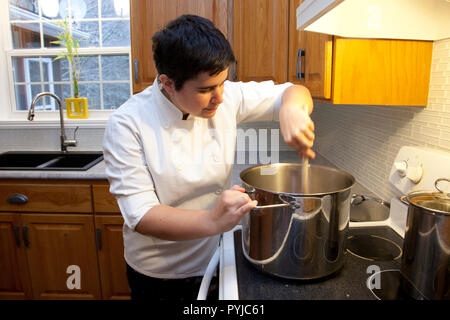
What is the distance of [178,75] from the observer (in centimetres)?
82

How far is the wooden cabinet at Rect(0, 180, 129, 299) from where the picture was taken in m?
1.72

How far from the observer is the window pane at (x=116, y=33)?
231cm

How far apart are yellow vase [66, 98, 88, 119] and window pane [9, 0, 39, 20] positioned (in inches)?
25.3

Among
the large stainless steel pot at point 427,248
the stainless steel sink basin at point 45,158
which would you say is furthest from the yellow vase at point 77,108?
the large stainless steel pot at point 427,248

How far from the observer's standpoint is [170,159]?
937 millimetres

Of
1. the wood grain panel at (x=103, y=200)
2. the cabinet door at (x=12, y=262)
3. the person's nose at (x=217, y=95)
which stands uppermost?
the person's nose at (x=217, y=95)

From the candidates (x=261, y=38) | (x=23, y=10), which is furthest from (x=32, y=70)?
(x=261, y=38)

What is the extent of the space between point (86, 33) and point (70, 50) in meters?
0.18

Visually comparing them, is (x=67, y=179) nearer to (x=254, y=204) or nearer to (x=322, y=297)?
(x=254, y=204)

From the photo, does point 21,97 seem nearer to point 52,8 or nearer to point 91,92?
point 91,92

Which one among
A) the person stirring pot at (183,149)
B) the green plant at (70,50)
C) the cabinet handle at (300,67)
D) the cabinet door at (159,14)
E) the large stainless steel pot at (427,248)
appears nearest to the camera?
the large stainless steel pot at (427,248)

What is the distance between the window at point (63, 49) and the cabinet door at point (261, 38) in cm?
91

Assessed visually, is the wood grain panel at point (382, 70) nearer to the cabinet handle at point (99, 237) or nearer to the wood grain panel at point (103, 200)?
the wood grain panel at point (103, 200)

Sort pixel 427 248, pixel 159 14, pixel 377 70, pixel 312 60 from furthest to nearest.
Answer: pixel 159 14 < pixel 312 60 < pixel 377 70 < pixel 427 248
